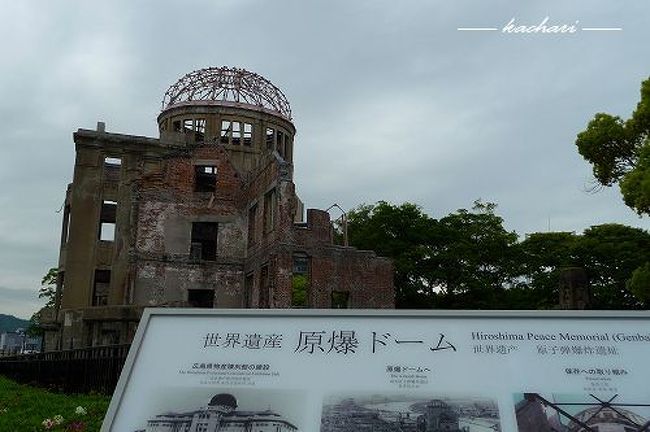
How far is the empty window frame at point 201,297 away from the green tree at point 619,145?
16092 mm

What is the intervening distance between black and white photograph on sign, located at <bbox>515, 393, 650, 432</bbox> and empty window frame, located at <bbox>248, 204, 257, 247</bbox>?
895 inches

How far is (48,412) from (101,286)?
66.6 ft

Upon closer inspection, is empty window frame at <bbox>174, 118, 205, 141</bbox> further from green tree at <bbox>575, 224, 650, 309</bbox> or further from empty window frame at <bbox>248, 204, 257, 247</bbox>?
green tree at <bbox>575, 224, 650, 309</bbox>

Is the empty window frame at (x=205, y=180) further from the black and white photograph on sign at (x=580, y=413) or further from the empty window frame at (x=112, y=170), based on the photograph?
the black and white photograph on sign at (x=580, y=413)

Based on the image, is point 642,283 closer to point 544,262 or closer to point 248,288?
point 248,288

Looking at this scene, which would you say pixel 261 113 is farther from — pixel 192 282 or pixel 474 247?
pixel 474 247

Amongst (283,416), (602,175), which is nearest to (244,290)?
(602,175)

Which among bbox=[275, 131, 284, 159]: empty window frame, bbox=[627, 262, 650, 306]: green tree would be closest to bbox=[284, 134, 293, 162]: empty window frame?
bbox=[275, 131, 284, 159]: empty window frame

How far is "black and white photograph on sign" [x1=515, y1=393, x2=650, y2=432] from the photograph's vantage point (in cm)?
341

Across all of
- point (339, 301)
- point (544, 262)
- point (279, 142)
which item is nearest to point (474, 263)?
point (544, 262)

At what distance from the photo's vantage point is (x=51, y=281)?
134ft

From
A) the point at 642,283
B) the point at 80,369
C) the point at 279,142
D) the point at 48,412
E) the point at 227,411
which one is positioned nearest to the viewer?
the point at 227,411

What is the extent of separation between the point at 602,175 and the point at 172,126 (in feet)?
70.0

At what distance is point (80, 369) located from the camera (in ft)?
40.3
